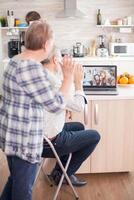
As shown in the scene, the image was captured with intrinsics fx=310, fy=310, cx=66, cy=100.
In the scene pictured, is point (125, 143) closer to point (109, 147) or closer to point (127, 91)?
point (109, 147)

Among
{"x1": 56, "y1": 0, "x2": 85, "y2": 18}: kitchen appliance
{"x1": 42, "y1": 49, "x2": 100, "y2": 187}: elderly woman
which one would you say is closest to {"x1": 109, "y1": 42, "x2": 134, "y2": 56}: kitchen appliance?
{"x1": 56, "y1": 0, "x2": 85, "y2": 18}: kitchen appliance

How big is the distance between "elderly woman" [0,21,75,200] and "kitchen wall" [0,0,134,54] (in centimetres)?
384

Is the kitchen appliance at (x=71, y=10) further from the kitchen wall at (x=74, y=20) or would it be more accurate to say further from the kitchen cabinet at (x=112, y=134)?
the kitchen cabinet at (x=112, y=134)

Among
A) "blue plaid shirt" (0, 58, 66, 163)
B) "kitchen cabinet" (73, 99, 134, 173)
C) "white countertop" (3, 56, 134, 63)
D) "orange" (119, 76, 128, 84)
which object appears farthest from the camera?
"white countertop" (3, 56, 134, 63)

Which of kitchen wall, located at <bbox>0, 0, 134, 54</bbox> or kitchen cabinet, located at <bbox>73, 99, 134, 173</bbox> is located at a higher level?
kitchen wall, located at <bbox>0, 0, 134, 54</bbox>

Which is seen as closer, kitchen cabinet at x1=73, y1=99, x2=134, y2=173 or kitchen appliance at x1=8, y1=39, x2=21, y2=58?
kitchen cabinet at x1=73, y1=99, x2=134, y2=173

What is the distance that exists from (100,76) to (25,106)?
1.11 meters

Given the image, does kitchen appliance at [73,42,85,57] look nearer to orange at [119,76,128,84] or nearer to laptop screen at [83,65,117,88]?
orange at [119,76,128,84]

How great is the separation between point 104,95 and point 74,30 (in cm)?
322

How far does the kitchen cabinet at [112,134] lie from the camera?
250 centimetres

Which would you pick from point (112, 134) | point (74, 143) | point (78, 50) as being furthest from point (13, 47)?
point (74, 143)

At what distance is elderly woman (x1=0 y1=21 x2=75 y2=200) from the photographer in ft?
5.12

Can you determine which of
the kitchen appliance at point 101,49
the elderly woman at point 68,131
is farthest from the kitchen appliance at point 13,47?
the elderly woman at point 68,131

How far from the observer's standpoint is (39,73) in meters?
1.56
